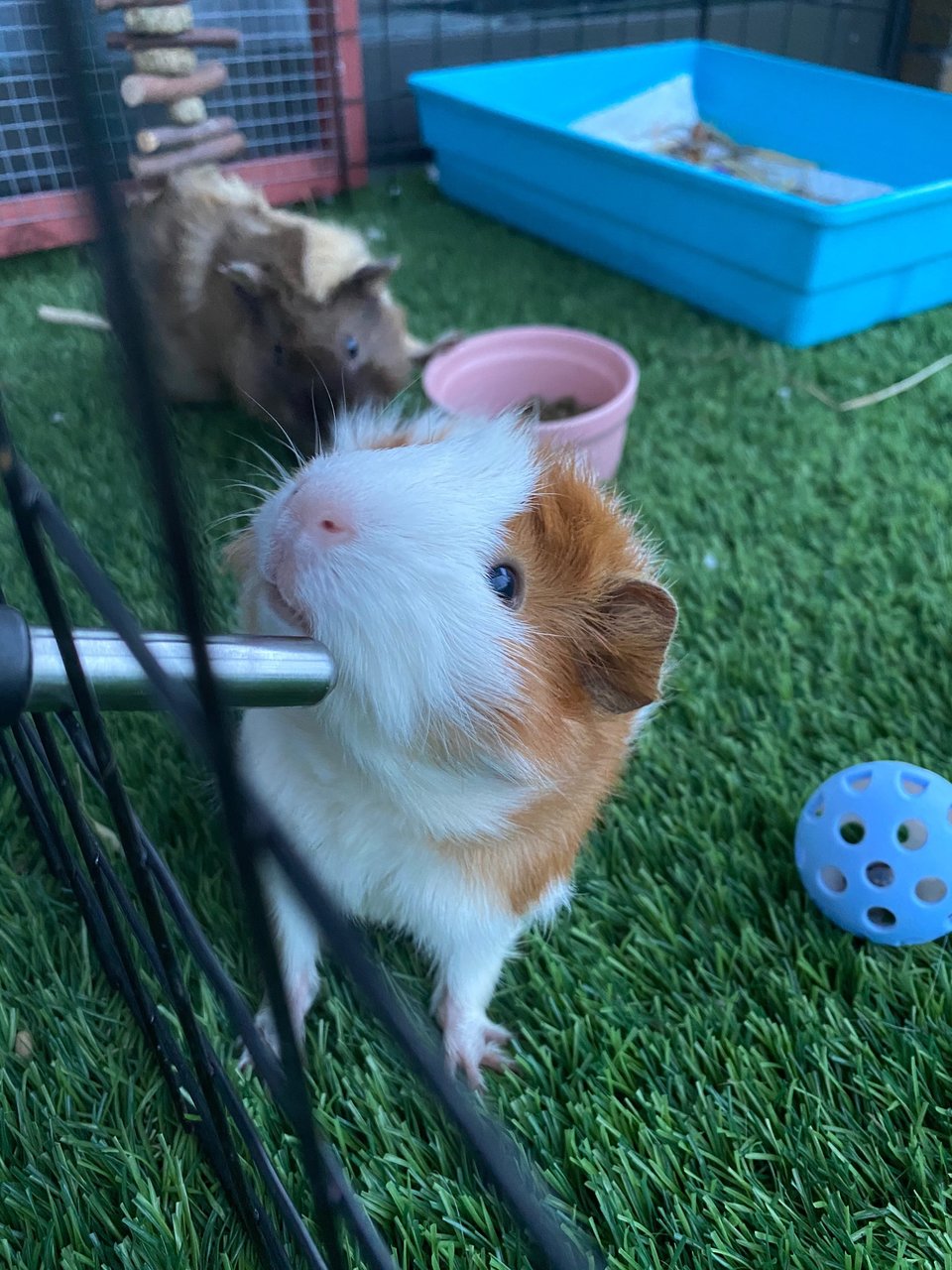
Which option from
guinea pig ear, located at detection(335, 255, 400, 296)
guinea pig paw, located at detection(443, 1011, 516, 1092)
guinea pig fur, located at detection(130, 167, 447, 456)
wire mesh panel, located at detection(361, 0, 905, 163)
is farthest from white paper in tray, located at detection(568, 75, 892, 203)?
guinea pig paw, located at detection(443, 1011, 516, 1092)

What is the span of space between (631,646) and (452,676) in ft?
0.56

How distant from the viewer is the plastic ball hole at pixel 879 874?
3.57 feet

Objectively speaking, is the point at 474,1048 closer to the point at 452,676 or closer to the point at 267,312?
the point at 452,676

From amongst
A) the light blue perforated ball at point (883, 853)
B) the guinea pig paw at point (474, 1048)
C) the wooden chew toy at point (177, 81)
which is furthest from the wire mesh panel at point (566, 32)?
the guinea pig paw at point (474, 1048)

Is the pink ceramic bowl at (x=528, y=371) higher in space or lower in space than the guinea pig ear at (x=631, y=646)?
lower

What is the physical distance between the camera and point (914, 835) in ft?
3.51

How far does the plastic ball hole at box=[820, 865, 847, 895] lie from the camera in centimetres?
111

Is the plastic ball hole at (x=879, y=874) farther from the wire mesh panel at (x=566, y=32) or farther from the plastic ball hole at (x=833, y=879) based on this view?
the wire mesh panel at (x=566, y=32)

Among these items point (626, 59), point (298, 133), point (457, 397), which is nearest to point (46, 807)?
point (457, 397)

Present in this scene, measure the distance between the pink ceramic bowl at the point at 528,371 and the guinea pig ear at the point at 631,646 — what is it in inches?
46.4

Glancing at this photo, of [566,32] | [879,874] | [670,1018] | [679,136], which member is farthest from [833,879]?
[566,32]

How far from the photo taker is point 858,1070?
40.1 inches

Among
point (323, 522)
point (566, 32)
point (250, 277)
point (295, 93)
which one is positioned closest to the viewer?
point (323, 522)

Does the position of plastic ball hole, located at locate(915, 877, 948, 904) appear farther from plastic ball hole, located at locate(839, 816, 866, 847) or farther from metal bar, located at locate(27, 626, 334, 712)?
metal bar, located at locate(27, 626, 334, 712)
